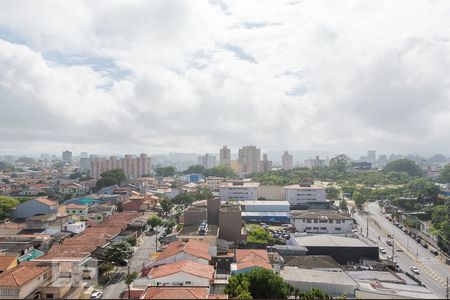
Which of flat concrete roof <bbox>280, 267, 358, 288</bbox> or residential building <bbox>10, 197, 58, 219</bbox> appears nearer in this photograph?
flat concrete roof <bbox>280, 267, 358, 288</bbox>

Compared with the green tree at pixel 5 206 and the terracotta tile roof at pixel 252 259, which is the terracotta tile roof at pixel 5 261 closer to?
the terracotta tile roof at pixel 252 259

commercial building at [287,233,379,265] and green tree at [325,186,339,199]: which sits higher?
green tree at [325,186,339,199]

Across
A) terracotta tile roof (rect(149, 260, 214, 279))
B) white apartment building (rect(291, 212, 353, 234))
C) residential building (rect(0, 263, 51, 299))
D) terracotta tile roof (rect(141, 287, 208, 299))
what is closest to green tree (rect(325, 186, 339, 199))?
white apartment building (rect(291, 212, 353, 234))

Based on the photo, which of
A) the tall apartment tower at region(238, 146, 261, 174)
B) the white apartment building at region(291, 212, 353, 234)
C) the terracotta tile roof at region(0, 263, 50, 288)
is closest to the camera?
the terracotta tile roof at region(0, 263, 50, 288)

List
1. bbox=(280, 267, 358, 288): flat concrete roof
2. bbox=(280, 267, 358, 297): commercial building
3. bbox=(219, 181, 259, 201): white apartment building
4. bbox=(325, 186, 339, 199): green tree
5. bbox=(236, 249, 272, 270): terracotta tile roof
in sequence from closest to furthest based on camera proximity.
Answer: bbox=(280, 267, 358, 297): commercial building < bbox=(280, 267, 358, 288): flat concrete roof < bbox=(236, 249, 272, 270): terracotta tile roof < bbox=(219, 181, 259, 201): white apartment building < bbox=(325, 186, 339, 199): green tree

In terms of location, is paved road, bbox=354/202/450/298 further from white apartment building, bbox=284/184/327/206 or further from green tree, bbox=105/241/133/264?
green tree, bbox=105/241/133/264

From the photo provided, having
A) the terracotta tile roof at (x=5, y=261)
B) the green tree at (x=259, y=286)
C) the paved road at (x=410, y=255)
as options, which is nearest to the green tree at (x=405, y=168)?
the paved road at (x=410, y=255)

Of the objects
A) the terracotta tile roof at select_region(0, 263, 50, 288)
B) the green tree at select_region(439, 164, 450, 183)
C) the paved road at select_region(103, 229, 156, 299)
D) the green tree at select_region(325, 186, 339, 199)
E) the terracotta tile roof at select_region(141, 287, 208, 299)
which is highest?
the green tree at select_region(439, 164, 450, 183)

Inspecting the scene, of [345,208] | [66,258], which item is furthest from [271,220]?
[66,258]
